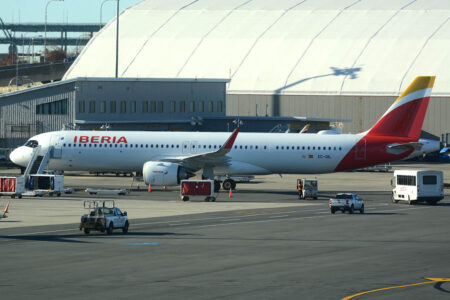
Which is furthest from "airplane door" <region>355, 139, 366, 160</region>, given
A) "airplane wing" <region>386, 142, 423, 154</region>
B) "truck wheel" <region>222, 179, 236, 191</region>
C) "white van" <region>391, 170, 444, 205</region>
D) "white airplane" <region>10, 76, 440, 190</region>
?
"truck wheel" <region>222, 179, 236, 191</region>

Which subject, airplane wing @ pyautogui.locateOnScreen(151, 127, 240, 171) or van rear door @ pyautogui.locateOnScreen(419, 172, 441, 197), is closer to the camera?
van rear door @ pyautogui.locateOnScreen(419, 172, 441, 197)

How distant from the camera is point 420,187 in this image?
5800 cm

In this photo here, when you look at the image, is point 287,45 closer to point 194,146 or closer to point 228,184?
point 228,184

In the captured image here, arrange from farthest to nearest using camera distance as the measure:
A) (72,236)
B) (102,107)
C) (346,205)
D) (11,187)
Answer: (102,107) → (11,187) → (346,205) → (72,236)

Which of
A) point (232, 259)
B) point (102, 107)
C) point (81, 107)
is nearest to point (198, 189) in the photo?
point (232, 259)

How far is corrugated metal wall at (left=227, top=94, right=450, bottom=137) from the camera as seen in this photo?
106 metres

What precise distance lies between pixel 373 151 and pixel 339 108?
44081 mm

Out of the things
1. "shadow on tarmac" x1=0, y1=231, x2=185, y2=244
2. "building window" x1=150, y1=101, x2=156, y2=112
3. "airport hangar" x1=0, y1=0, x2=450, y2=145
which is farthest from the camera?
"airport hangar" x1=0, y1=0, x2=450, y2=145

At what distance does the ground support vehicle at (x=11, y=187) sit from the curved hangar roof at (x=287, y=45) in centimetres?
5859

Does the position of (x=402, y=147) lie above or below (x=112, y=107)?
below

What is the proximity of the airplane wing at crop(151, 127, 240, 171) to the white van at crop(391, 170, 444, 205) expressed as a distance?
12.3 m

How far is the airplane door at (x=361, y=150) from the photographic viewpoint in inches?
2581

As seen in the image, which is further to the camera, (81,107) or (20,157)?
(81,107)

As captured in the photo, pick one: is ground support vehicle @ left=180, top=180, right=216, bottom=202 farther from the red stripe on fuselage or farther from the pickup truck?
the red stripe on fuselage
